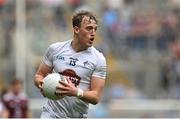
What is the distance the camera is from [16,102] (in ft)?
45.9

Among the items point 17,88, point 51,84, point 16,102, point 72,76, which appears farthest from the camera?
point 16,102

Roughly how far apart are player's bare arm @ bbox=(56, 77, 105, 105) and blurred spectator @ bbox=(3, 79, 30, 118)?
5980 millimetres

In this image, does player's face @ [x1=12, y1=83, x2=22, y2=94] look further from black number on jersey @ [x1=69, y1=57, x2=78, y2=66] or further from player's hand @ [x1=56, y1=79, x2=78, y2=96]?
player's hand @ [x1=56, y1=79, x2=78, y2=96]

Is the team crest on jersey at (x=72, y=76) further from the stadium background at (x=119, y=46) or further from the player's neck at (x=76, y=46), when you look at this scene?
the stadium background at (x=119, y=46)

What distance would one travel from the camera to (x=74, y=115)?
26.2 feet

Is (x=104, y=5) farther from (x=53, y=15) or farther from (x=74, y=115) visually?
(x=74, y=115)

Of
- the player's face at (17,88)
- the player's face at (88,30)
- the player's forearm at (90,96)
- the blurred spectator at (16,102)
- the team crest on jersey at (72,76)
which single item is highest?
the player's face at (88,30)

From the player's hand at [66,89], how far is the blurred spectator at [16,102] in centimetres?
626

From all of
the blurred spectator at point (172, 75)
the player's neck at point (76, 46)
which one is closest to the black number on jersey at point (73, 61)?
the player's neck at point (76, 46)

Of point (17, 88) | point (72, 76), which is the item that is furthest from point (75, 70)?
point (17, 88)

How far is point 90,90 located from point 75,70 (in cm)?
27

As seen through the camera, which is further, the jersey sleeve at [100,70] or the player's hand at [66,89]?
the jersey sleeve at [100,70]

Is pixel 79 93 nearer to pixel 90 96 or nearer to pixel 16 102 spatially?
pixel 90 96

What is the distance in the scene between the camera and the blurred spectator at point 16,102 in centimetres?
1378
